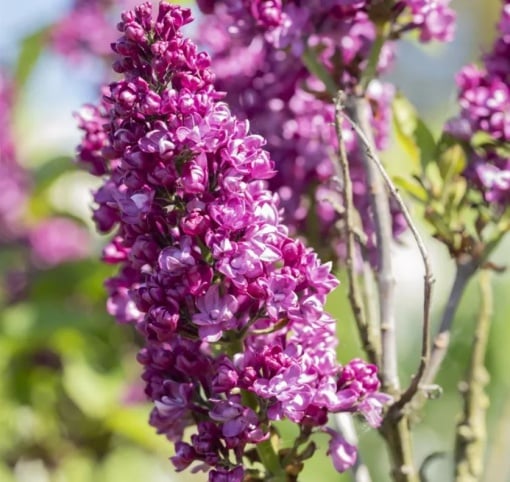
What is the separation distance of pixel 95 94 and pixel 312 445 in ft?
4.94

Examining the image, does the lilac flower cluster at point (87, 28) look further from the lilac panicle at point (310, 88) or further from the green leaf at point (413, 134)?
the green leaf at point (413, 134)

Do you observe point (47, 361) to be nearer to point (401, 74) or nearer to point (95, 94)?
point (95, 94)

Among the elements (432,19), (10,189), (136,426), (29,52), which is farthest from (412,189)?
(10,189)

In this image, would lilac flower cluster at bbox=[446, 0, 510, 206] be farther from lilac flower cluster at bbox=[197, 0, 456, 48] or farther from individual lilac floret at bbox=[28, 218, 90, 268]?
individual lilac floret at bbox=[28, 218, 90, 268]

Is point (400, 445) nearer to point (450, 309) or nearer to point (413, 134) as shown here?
point (450, 309)

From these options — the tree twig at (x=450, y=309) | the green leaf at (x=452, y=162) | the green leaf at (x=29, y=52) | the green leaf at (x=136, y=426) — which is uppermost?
the green leaf at (x=29, y=52)

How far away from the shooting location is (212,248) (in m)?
0.90

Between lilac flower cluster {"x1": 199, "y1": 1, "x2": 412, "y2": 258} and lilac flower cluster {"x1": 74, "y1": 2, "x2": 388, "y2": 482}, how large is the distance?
31 centimetres

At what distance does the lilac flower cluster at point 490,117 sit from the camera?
1.19 meters

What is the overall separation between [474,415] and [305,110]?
0.39m

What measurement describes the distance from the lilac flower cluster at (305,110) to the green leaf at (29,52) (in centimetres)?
116

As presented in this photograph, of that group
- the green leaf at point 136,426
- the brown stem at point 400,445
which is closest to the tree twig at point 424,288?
the brown stem at point 400,445

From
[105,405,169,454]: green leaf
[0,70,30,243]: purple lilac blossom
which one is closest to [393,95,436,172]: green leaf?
[105,405,169,454]: green leaf

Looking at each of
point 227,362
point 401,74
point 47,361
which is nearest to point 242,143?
point 227,362
